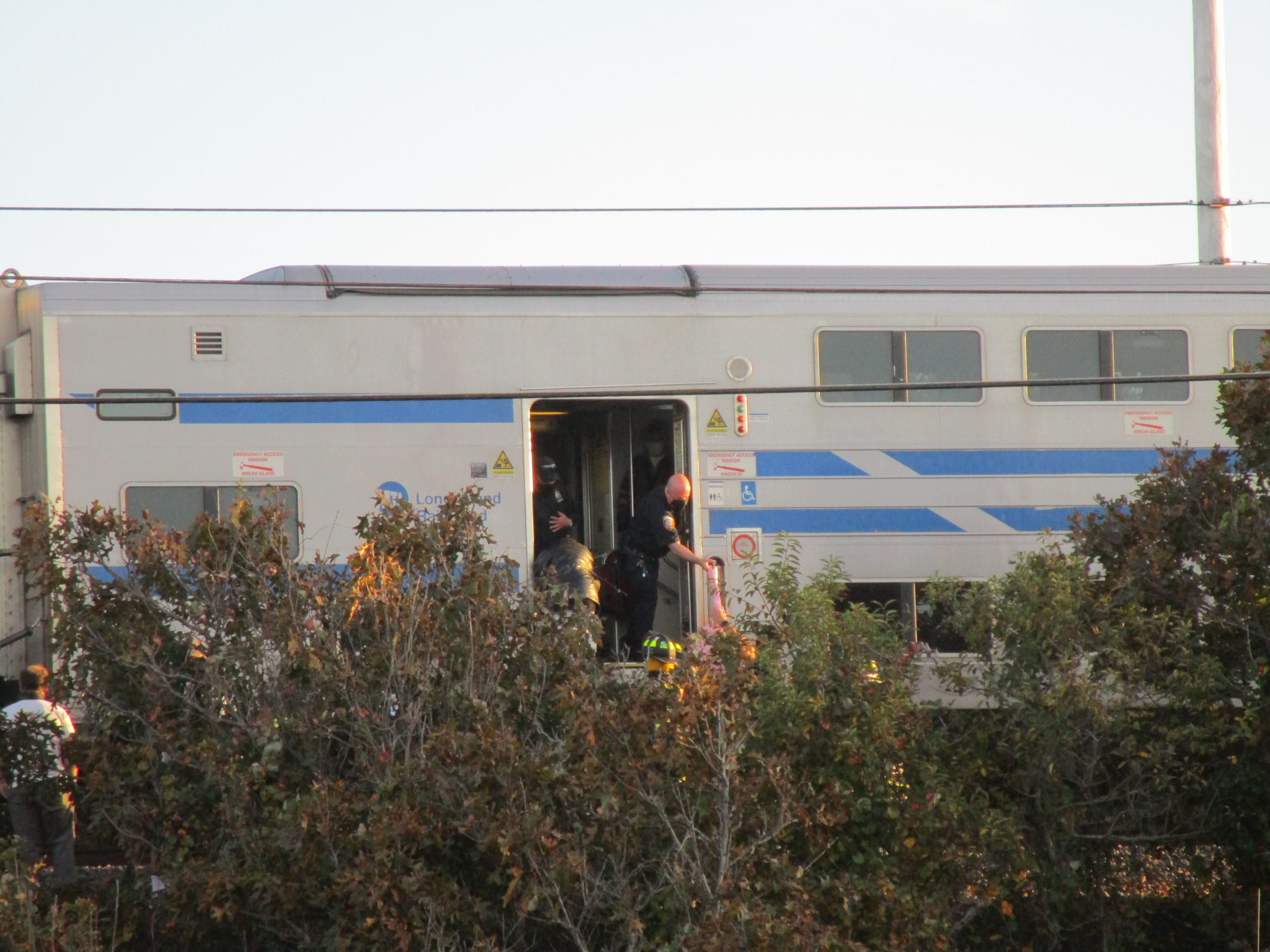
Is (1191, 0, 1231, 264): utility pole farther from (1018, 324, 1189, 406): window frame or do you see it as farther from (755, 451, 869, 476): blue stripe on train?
(755, 451, 869, 476): blue stripe on train

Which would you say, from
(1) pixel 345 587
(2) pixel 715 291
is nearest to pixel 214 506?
(1) pixel 345 587

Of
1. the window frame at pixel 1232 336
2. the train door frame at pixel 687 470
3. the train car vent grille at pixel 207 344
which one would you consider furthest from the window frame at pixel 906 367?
the train car vent grille at pixel 207 344

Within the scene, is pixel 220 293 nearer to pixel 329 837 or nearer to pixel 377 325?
pixel 377 325

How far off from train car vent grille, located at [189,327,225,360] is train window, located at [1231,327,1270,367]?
7.70m

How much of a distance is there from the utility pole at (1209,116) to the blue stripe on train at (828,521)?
6.98 metres

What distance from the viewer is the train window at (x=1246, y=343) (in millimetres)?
10719

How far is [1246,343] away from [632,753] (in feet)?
22.8

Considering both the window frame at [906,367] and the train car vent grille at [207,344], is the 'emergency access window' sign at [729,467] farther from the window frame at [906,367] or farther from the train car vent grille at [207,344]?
the train car vent grille at [207,344]

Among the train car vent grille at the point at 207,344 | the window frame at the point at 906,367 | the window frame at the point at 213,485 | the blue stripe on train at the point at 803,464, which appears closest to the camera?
the window frame at the point at 213,485

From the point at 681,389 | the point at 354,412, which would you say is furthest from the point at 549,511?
the point at 354,412

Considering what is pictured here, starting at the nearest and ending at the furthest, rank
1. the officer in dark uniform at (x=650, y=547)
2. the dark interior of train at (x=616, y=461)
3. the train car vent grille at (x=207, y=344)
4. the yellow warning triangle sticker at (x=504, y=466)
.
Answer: the train car vent grille at (x=207, y=344) < the yellow warning triangle sticker at (x=504, y=466) < the officer in dark uniform at (x=650, y=547) < the dark interior of train at (x=616, y=461)

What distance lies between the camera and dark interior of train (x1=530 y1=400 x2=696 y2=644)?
10.6 metres

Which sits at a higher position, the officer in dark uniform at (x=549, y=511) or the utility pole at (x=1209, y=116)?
the utility pole at (x=1209, y=116)

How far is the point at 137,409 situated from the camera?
9500mm
